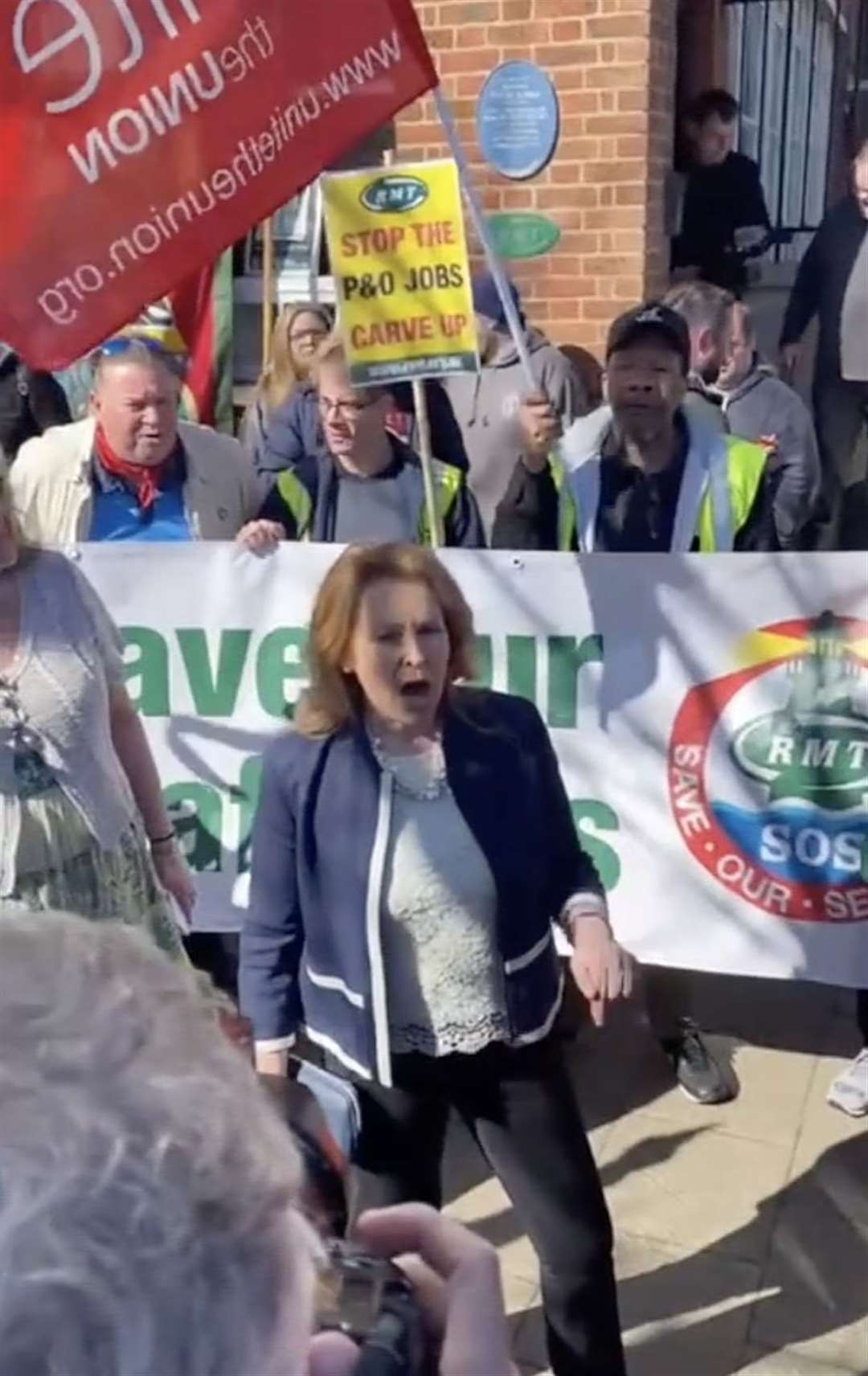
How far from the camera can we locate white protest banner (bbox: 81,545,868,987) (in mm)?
3645

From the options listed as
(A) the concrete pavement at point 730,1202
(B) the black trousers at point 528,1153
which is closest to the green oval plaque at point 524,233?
(A) the concrete pavement at point 730,1202

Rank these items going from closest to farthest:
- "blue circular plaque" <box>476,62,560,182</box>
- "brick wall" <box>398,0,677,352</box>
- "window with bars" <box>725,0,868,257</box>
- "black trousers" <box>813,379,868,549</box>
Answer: "black trousers" <box>813,379,868,549</box>, "brick wall" <box>398,0,677,352</box>, "blue circular plaque" <box>476,62,560,182</box>, "window with bars" <box>725,0,868,257</box>

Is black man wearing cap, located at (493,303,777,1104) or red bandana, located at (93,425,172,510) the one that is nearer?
black man wearing cap, located at (493,303,777,1104)

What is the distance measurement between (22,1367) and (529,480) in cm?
330

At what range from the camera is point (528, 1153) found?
263 centimetres

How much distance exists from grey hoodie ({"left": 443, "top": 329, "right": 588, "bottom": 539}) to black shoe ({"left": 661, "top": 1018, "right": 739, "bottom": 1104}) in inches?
73.3

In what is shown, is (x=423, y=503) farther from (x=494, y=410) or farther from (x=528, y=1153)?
(x=528, y=1153)

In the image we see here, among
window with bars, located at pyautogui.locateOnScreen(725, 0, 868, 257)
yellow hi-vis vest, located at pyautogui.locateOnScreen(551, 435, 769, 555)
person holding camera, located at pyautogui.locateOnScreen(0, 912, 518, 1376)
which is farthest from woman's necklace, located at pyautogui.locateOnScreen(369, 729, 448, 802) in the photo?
window with bars, located at pyautogui.locateOnScreen(725, 0, 868, 257)

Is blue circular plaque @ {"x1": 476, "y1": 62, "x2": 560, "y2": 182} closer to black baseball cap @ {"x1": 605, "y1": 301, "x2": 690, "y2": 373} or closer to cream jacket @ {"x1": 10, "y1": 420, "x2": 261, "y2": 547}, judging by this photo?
black baseball cap @ {"x1": 605, "y1": 301, "x2": 690, "y2": 373}

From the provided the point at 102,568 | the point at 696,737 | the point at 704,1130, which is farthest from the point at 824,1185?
the point at 102,568

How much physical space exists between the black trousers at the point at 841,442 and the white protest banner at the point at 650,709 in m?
2.72

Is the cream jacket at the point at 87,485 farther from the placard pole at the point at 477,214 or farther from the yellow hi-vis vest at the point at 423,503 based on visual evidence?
the placard pole at the point at 477,214

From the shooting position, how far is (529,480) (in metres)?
3.96

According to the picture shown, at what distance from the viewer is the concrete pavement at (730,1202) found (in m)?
3.11
